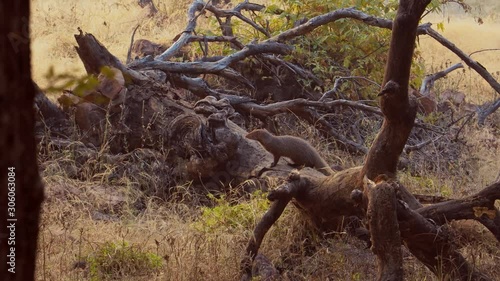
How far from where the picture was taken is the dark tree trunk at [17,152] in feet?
3.82

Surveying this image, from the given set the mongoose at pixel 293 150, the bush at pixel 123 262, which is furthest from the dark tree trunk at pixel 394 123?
the mongoose at pixel 293 150

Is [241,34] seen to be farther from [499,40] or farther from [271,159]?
[499,40]

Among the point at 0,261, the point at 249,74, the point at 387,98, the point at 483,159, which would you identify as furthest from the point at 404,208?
the point at 249,74

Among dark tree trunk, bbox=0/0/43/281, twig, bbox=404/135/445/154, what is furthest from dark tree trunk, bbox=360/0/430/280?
twig, bbox=404/135/445/154

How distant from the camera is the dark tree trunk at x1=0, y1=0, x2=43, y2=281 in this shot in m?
1.16

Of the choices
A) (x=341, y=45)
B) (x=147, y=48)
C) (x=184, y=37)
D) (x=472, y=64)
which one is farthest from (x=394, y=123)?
(x=147, y=48)

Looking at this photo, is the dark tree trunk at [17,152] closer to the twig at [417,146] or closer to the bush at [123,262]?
the bush at [123,262]

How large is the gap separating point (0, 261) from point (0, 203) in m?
0.11

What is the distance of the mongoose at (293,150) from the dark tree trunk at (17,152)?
467 centimetres

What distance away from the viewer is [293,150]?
6008mm

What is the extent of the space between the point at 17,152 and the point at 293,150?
4858mm

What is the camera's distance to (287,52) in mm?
7641

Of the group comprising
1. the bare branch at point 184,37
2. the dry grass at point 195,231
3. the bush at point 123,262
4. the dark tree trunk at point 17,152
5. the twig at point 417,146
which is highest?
the bare branch at point 184,37

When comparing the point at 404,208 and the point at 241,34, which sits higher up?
the point at 241,34
